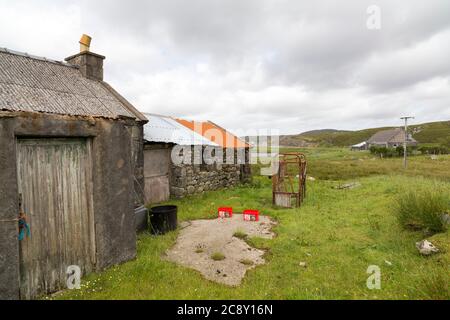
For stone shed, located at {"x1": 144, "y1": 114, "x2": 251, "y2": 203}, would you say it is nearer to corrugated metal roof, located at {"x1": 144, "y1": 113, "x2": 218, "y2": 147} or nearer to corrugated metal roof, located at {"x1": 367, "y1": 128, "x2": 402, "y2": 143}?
corrugated metal roof, located at {"x1": 144, "y1": 113, "x2": 218, "y2": 147}

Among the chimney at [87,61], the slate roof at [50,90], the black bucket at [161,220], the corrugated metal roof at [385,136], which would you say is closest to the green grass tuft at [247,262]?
the black bucket at [161,220]

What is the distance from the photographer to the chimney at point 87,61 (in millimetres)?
7910

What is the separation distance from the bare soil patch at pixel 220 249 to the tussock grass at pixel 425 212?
11.9 ft

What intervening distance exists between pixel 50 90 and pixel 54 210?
271 cm

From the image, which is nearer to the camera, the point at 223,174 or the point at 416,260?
the point at 416,260

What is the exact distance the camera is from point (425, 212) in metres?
6.64

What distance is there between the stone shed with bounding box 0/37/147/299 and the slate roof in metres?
0.02

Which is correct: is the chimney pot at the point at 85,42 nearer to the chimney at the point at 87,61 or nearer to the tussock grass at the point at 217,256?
the chimney at the point at 87,61

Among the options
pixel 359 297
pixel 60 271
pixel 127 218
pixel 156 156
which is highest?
pixel 156 156

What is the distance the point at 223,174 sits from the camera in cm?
1451

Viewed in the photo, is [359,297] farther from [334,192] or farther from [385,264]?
[334,192]

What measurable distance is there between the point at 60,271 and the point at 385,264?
6.20m
